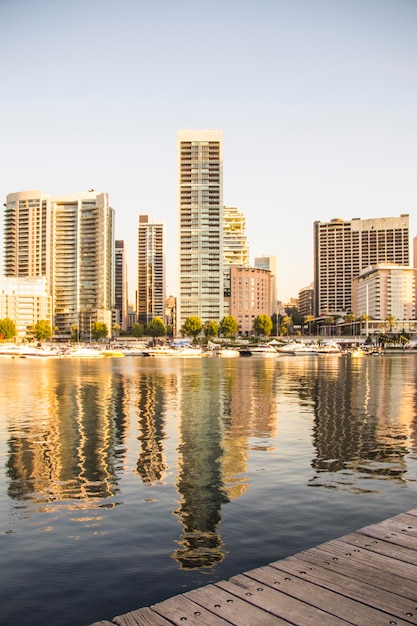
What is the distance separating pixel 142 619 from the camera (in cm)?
841

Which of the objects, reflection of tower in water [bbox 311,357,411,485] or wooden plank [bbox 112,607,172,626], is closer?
wooden plank [bbox 112,607,172,626]

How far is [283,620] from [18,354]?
203m

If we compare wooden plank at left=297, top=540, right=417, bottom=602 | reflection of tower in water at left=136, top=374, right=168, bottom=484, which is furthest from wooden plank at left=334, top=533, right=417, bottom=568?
reflection of tower in water at left=136, top=374, right=168, bottom=484

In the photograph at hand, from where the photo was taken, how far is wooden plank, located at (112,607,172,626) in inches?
325

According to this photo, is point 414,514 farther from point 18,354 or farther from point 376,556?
point 18,354

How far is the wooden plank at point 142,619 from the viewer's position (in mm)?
8262

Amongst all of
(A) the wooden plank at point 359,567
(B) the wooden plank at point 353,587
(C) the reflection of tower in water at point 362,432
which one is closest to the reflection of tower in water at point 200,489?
(A) the wooden plank at point 359,567

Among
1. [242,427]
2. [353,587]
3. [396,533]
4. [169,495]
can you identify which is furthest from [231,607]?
[242,427]

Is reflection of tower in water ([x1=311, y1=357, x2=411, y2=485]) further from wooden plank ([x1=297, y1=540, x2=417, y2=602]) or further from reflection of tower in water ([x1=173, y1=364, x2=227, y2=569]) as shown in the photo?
wooden plank ([x1=297, y1=540, x2=417, y2=602])

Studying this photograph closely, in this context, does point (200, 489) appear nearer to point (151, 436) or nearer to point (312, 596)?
point (151, 436)

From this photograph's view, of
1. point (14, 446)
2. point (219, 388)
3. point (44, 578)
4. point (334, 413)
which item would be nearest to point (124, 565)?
point (44, 578)

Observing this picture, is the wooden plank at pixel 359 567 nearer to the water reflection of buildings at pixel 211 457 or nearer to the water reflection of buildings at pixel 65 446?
the water reflection of buildings at pixel 211 457

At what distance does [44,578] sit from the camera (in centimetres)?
1286

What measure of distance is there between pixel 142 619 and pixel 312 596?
2.65m
